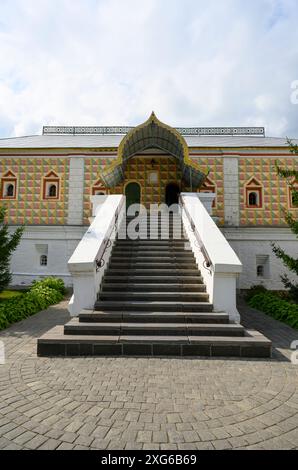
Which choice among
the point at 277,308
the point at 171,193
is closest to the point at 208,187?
the point at 171,193

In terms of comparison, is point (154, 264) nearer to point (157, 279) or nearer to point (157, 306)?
point (157, 279)

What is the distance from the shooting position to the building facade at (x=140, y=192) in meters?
13.7

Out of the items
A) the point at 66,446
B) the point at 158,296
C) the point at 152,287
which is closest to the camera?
the point at 66,446

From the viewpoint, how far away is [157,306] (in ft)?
19.4

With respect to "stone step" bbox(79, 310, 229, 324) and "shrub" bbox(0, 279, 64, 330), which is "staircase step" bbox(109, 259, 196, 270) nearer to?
"stone step" bbox(79, 310, 229, 324)

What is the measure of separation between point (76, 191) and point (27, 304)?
7310 millimetres

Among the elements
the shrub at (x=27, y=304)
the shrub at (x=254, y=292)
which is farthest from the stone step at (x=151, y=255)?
the shrub at (x=254, y=292)

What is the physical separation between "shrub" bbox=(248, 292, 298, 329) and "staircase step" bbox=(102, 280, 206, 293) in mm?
2694

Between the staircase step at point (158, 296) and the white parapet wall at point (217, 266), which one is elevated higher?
the white parapet wall at point (217, 266)

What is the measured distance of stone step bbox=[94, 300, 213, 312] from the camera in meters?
5.84

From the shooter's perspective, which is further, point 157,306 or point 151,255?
point 151,255

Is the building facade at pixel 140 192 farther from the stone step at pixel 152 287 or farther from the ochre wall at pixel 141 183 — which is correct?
the stone step at pixel 152 287

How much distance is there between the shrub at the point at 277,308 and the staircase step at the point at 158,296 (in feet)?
8.82

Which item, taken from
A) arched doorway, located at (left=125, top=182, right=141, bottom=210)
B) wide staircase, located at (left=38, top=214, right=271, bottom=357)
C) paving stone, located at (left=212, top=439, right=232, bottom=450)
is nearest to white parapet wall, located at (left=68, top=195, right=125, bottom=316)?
wide staircase, located at (left=38, top=214, right=271, bottom=357)
